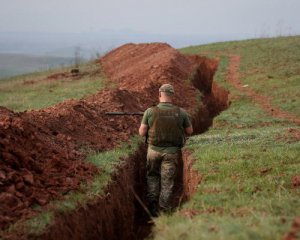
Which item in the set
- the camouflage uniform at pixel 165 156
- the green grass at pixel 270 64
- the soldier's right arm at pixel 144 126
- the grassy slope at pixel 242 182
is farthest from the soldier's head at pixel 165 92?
the green grass at pixel 270 64

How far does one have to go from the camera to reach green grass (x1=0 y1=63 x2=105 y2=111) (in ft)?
80.1

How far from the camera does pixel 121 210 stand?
1007cm

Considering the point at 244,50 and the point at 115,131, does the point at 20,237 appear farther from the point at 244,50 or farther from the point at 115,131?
the point at 244,50

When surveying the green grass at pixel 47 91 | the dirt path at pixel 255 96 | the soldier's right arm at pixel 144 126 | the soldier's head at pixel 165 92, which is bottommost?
the green grass at pixel 47 91

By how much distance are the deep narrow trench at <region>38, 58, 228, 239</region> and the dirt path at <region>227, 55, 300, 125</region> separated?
7.14m

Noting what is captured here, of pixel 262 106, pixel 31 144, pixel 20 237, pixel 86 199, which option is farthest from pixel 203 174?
pixel 262 106

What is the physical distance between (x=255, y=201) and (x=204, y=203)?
876mm

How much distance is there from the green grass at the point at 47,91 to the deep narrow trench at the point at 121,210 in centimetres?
1149

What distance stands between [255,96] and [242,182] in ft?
47.5

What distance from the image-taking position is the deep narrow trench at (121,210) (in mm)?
8297

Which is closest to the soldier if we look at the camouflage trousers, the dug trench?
the camouflage trousers

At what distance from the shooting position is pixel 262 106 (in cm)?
2095

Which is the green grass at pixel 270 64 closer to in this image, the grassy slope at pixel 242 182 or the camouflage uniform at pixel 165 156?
the grassy slope at pixel 242 182

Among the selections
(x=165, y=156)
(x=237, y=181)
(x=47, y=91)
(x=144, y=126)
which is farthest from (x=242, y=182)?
(x=47, y=91)
